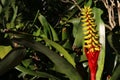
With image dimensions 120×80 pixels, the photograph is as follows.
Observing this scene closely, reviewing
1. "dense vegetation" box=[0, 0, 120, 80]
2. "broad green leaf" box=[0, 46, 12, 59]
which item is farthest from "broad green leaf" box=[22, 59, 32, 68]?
"broad green leaf" box=[0, 46, 12, 59]

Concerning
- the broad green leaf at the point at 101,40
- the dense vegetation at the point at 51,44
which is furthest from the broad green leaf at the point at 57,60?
the broad green leaf at the point at 101,40

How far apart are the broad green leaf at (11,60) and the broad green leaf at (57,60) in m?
0.05

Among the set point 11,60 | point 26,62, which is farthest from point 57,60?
point 26,62

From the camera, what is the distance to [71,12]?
347 centimetres

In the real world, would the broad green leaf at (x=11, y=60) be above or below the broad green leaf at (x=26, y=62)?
above

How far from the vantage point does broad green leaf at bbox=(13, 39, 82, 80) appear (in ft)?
7.26

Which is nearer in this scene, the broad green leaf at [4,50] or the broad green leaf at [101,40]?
the broad green leaf at [101,40]

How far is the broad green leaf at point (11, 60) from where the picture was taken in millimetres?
2092

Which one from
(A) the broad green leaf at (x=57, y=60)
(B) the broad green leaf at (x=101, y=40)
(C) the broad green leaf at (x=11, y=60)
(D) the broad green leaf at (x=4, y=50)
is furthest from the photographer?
(D) the broad green leaf at (x=4, y=50)

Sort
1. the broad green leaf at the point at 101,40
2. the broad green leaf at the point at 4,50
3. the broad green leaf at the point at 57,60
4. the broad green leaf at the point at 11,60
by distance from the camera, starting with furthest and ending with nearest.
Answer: the broad green leaf at the point at 4,50 < the broad green leaf at the point at 101,40 < the broad green leaf at the point at 57,60 < the broad green leaf at the point at 11,60

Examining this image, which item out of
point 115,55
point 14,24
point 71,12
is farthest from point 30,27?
point 115,55

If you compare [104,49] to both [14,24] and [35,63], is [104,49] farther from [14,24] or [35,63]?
[14,24]

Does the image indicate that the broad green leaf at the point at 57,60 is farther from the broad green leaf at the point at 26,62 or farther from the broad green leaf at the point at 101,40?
the broad green leaf at the point at 26,62

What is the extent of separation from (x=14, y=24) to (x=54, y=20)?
47 centimetres
